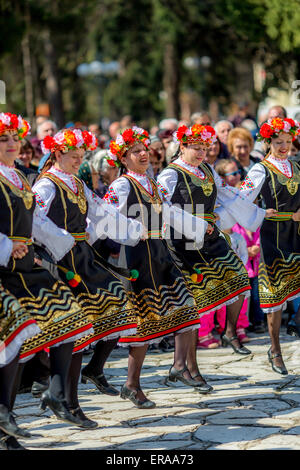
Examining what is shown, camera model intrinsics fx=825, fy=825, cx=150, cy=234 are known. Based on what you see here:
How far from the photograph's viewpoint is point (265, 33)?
729 inches

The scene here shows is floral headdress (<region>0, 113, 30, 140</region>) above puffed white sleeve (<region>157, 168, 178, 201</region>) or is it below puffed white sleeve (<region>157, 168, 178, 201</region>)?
above

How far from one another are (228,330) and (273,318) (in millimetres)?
1065

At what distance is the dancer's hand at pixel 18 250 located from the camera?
4.79m

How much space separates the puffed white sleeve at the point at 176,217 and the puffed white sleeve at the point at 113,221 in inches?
15.5

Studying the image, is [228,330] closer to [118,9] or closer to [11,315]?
[11,315]

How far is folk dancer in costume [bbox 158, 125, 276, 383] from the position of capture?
6.44 meters

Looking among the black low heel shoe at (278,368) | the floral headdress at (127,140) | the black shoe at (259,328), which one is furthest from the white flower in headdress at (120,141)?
the black shoe at (259,328)

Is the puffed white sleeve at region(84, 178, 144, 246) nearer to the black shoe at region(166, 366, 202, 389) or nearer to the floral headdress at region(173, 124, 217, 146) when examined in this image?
the floral headdress at region(173, 124, 217, 146)

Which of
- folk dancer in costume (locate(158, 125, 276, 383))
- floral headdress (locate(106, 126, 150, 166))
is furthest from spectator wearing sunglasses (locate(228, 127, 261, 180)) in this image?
floral headdress (locate(106, 126, 150, 166))

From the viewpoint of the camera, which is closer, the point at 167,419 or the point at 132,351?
the point at 167,419

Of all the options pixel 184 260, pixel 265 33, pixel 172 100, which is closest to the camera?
pixel 184 260

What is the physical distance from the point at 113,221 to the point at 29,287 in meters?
1.08

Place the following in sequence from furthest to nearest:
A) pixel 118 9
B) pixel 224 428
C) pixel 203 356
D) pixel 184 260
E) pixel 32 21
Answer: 1. pixel 118 9
2. pixel 32 21
3. pixel 203 356
4. pixel 184 260
5. pixel 224 428

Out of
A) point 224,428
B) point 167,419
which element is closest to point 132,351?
point 167,419
